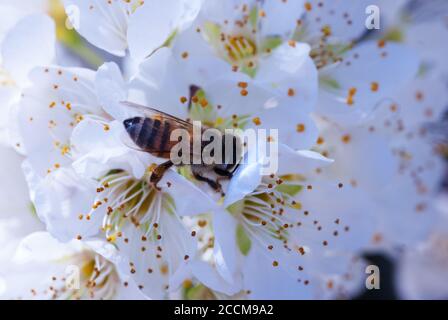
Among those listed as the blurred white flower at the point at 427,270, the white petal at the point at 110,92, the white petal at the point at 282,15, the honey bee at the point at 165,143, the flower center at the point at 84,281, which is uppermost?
the white petal at the point at 282,15

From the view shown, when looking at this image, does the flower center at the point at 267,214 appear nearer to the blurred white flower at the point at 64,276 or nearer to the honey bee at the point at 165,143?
the honey bee at the point at 165,143

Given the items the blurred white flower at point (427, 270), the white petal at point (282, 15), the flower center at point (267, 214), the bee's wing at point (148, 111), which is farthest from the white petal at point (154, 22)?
the blurred white flower at point (427, 270)

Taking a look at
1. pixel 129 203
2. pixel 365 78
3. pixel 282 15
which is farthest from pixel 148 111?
pixel 365 78

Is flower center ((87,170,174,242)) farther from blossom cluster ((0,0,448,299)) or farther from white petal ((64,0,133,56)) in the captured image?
white petal ((64,0,133,56))

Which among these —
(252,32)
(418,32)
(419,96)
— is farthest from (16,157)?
(418,32)

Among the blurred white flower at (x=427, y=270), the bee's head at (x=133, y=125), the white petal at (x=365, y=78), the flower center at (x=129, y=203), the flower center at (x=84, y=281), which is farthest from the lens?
the blurred white flower at (x=427, y=270)

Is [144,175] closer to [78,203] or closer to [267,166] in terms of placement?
[78,203]

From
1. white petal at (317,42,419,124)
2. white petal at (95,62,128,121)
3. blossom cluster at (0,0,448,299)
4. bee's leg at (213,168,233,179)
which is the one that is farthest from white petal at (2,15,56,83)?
white petal at (317,42,419,124)
